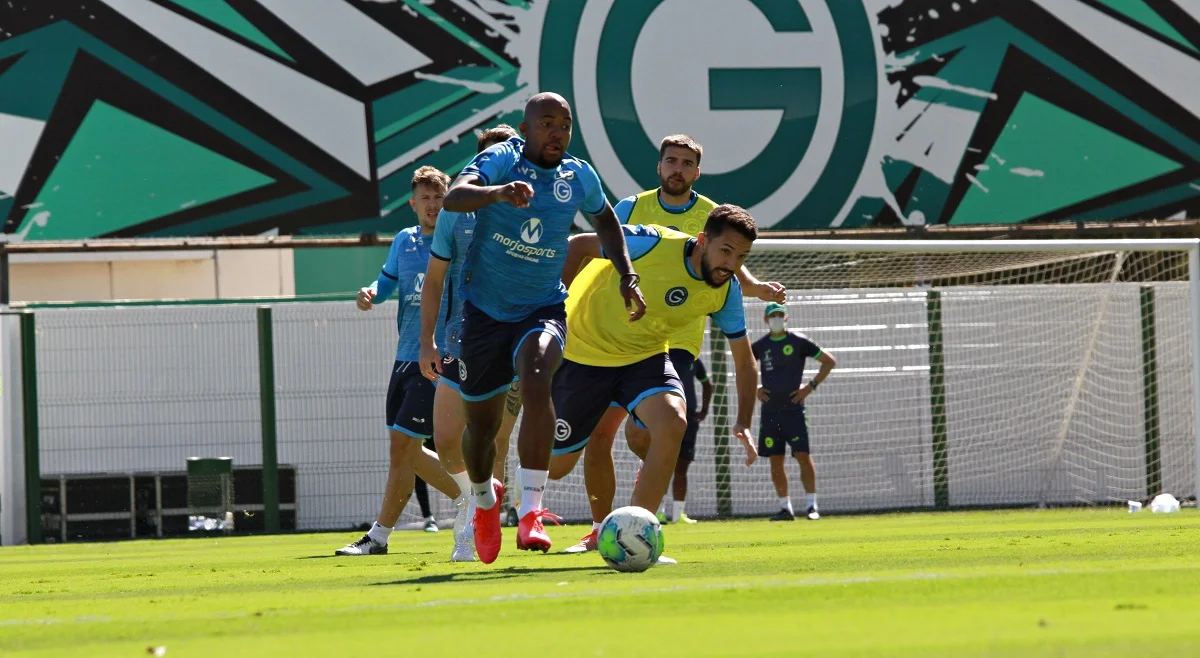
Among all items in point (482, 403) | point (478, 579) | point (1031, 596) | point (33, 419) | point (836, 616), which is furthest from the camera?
point (33, 419)

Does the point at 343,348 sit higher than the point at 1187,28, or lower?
lower

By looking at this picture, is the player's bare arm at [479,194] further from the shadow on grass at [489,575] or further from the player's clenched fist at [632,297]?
the shadow on grass at [489,575]

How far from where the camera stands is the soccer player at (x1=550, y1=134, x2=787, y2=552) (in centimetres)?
815

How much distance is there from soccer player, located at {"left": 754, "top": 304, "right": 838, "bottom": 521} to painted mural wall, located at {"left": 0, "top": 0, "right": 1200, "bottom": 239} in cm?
278

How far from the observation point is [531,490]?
6.69 m

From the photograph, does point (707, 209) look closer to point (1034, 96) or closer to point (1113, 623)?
point (1113, 623)

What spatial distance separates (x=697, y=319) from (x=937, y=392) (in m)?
10.3

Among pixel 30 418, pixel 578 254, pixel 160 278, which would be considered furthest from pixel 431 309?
pixel 160 278

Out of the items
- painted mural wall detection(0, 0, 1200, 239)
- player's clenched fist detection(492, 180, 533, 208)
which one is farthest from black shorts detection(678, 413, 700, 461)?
player's clenched fist detection(492, 180, 533, 208)

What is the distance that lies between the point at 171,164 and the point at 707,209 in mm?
9991

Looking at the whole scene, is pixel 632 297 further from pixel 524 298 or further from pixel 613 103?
pixel 613 103

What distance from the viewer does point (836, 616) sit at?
4.10 meters

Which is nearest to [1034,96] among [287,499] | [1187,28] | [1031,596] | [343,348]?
[1187,28]

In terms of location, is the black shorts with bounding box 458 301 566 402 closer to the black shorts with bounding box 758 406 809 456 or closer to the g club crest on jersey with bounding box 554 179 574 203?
the g club crest on jersey with bounding box 554 179 574 203
